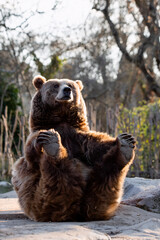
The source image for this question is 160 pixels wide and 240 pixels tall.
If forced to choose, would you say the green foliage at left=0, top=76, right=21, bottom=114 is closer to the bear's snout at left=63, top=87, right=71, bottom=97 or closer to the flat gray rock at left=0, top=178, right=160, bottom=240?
the bear's snout at left=63, top=87, right=71, bottom=97

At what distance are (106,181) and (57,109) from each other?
1062mm

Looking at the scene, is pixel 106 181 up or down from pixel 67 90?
down

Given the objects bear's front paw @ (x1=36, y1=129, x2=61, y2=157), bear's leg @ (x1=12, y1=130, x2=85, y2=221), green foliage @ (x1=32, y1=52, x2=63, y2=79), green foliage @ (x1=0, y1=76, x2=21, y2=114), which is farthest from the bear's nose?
green foliage @ (x1=0, y1=76, x2=21, y2=114)

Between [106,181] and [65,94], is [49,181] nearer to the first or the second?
[106,181]

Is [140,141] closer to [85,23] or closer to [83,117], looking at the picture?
[83,117]

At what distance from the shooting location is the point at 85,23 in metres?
16.0

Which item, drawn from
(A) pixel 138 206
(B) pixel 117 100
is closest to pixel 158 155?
(A) pixel 138 206

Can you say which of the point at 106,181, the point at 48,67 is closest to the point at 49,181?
the point at 106,181

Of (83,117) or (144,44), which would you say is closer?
(83,117)

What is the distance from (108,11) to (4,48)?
18.1 ft

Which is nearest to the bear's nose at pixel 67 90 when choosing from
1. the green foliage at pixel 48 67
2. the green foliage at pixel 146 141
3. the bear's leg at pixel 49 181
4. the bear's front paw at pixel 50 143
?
the bear's leg at pixel 49 181

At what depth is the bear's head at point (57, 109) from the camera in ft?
12.7

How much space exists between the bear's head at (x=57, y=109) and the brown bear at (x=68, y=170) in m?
0.01

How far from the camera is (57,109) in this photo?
3.90 m
